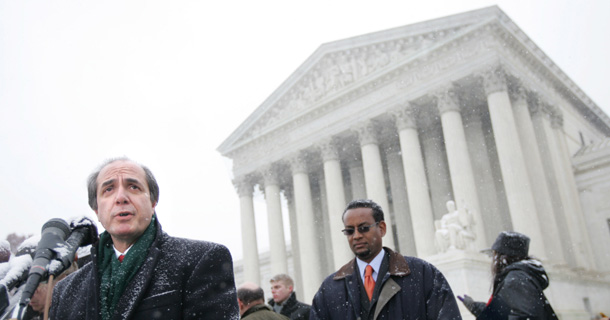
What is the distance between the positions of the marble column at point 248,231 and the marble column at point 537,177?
17407 mm

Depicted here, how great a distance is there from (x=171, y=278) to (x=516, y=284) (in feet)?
10.1

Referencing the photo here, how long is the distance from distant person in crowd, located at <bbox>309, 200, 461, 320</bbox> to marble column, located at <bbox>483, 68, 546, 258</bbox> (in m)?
19.6

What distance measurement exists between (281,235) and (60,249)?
31.4 metres

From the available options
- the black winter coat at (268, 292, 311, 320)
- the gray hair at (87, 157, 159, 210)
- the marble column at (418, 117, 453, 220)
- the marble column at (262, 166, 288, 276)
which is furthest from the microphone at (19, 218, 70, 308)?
the marble column at (262, 166, 288, 276)

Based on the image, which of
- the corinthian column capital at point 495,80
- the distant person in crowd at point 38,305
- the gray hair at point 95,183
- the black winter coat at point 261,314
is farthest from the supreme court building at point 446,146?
the gray hair at point 95,183

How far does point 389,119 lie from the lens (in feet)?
94.0

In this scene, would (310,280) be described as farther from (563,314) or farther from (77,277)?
(77,277)

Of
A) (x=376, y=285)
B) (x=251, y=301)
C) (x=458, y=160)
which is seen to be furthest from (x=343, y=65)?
(x=376, y=285)

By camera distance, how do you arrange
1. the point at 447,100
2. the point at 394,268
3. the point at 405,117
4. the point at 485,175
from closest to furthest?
the point at 394,268, the point at 447,100, the point at 405,117, the point at 485,175

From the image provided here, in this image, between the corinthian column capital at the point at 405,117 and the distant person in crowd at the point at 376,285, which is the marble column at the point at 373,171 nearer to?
the corinthian column capital at the point at 405,117

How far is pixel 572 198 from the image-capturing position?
2645 cm

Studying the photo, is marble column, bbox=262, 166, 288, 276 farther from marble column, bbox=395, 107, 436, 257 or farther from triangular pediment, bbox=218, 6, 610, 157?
marble column, bbox=395, 107, 436, 257

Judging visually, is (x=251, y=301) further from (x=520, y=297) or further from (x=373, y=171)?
(x=373, y=171)

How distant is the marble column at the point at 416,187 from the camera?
2491 centimetres
